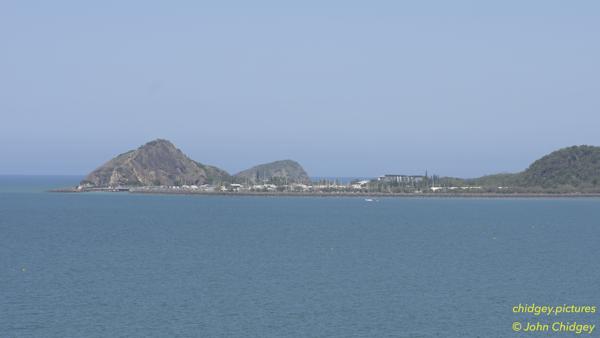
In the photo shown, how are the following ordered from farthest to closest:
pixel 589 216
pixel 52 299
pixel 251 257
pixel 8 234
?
pixel 589 216
pixel 8 234
pixel 251 257
pixel 52 299

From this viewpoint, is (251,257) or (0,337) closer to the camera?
(0,337)

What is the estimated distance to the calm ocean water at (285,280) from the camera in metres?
43.9

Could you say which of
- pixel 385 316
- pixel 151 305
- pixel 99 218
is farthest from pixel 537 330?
pixel 99 218

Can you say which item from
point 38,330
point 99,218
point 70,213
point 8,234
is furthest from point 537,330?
point 70,213

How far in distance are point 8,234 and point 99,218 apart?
33843 mm

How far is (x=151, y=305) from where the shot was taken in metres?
48.5

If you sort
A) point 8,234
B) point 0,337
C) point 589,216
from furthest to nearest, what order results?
point 589,216, point 8,234, point 0,337

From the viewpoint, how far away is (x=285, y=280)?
2304 inches

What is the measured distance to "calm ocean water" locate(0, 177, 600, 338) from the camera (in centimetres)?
4391

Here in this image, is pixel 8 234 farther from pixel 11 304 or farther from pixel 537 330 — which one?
pixel 537 330

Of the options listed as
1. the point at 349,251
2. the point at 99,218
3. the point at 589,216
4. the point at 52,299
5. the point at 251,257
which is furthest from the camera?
the point at 589,216

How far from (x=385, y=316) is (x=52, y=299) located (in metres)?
19.0

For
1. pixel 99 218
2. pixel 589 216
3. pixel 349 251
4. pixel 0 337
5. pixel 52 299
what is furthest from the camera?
pixel 589 216

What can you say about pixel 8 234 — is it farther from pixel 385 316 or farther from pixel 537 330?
pixel 537 330
